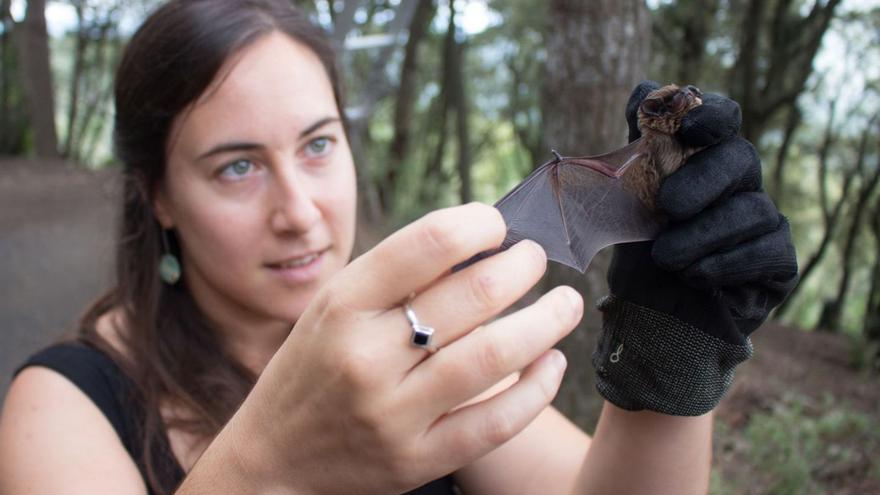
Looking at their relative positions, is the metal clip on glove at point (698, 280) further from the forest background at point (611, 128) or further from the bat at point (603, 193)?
the forest background at point (611, 128)

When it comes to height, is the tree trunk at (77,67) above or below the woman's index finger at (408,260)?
below

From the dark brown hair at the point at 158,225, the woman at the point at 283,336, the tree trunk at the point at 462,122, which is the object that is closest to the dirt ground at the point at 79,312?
the dark brown hair at the point at 158,225

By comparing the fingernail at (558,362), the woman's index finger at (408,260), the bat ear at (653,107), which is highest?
the bat ear at (653,107)

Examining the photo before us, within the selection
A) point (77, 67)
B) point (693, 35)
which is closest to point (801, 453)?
point (693, 35)

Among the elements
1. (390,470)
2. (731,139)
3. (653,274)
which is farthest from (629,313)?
(390,470)

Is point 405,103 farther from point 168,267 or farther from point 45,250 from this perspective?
point 168,267

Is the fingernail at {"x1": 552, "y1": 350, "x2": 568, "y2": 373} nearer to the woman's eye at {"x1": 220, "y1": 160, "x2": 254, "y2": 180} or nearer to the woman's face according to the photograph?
the woman's face

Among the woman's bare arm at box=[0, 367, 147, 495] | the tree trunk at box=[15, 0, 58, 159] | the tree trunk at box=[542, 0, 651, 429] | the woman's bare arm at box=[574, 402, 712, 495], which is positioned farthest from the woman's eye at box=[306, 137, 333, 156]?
the tree trunk at box=[15, 0, 58, 159]
